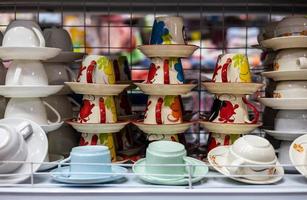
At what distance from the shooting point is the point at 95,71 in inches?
30.7

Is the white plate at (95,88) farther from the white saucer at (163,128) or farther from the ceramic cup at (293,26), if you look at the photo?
the ceramic cup at (293,26)

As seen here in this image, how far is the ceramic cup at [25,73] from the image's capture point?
720 millimetres

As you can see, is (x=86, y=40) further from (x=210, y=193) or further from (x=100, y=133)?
(x=210, y=193)

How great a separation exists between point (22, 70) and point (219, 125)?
0.40 m

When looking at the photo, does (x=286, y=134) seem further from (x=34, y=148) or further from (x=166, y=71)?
(x=34, y=148)

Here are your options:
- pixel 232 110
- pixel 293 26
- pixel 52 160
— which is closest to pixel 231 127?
pixel 232 110

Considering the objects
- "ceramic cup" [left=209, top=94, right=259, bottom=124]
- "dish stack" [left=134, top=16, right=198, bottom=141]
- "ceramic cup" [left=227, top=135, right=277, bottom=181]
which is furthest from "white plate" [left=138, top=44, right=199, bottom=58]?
"ceramic cup" [left=227, top=135, right=277, bottom=181]

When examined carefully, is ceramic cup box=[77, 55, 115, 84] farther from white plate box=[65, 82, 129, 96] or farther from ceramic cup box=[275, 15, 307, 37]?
ceramic cup box=[275, 15, 307, 37]

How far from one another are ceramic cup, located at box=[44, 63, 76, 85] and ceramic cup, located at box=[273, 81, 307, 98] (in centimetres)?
46

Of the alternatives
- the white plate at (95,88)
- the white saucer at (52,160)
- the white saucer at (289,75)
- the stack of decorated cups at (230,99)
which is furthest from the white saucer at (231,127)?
the white saucer at (52,160)

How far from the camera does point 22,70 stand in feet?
2.38

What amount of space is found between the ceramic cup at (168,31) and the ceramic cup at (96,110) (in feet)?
0.54

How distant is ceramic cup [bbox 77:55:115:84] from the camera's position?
2.55 ft

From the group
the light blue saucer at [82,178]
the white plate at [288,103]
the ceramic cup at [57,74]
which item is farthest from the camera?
the ceramic cup at [57,74]
